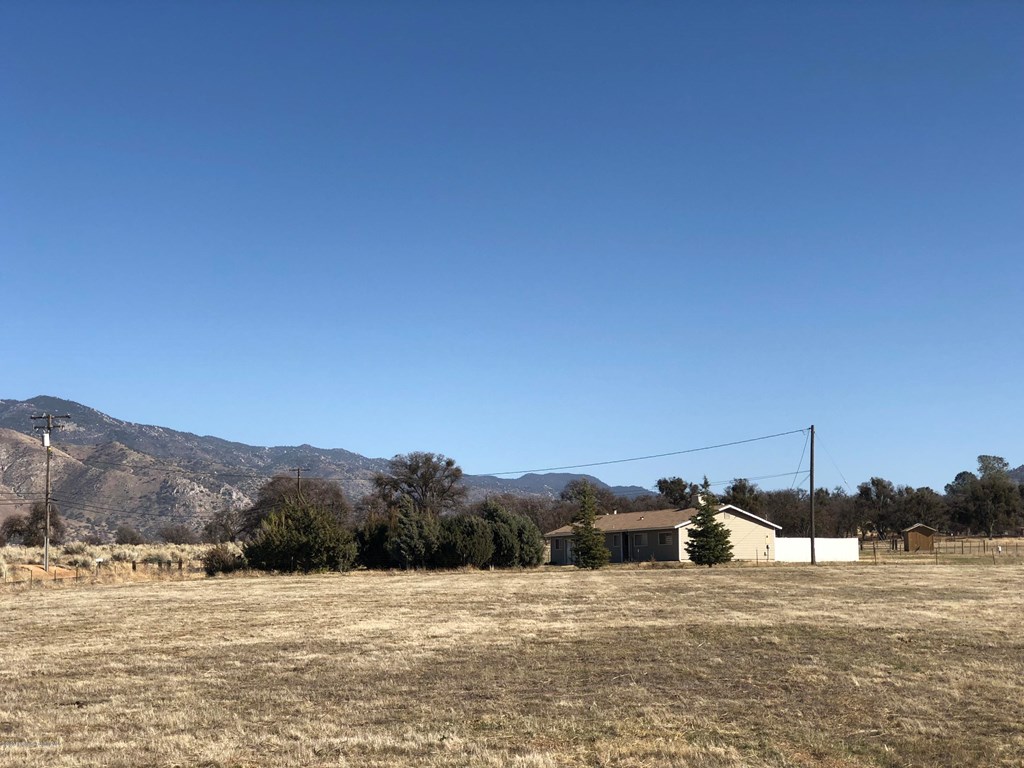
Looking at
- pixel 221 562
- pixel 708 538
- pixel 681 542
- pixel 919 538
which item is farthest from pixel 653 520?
pixel 221 562

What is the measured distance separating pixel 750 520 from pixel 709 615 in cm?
4915

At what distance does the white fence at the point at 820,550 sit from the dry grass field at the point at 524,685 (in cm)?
4469

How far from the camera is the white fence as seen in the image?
232 feet

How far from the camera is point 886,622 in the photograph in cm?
2159

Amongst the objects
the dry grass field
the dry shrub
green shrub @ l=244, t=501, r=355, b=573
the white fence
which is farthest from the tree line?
the dry grass field

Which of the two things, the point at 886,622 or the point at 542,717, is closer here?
the point at 542,717

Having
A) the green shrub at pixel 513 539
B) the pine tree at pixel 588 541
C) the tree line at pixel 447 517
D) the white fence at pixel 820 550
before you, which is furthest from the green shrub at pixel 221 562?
the white fence at pixel 820 550

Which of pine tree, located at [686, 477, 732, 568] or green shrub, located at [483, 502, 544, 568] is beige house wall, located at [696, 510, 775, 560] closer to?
pine tree, located at [686, 477, 732, 568]

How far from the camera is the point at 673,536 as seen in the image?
6794 centimetres

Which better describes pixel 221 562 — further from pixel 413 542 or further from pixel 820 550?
pixel 820 550

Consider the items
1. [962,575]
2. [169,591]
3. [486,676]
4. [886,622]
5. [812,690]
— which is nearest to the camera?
[812,690]

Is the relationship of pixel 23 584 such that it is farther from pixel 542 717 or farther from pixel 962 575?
pixel 962 575

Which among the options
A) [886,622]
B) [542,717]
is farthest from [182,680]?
[886,622]

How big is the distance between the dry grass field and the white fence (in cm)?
4469
